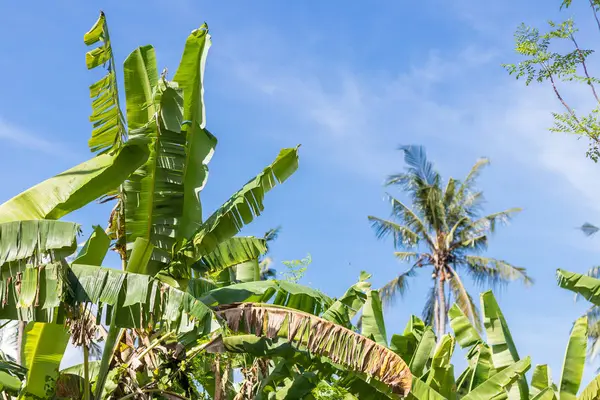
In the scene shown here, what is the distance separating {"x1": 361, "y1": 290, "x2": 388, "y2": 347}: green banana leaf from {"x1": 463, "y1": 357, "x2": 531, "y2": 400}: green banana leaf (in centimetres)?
153

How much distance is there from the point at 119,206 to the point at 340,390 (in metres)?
4.54

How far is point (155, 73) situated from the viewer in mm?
10320

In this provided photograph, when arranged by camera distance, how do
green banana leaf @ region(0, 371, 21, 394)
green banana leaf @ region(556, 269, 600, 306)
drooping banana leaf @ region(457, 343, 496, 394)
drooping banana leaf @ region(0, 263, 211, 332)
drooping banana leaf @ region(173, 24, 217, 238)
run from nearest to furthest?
1. drooping banana leaf @ region(0, 263, 211, 332)
2. green banana leaf @ region(0, 371, 21, 394)
3. drooping banana leaf @ region(173, 24, 217, 238)
4. green banana leaf @ region(556, 269, 600, 306)
5. drooping banana leaf @ region(457, 343, 496, 394)

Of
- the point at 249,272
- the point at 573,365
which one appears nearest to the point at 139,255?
the point at 249,272

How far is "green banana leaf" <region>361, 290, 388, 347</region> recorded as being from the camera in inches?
444

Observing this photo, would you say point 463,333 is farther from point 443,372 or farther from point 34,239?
point 34,239

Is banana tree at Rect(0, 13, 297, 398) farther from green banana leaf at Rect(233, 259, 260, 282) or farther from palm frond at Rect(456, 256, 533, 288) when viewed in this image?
palm frond at Rect(456, 256, 533, 288)

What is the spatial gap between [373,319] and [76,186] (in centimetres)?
497

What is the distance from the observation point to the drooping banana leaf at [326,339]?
815 centimetres

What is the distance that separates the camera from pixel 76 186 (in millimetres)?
8336

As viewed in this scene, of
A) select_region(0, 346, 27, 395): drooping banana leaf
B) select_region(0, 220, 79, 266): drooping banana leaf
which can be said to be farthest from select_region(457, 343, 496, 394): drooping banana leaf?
select_region(0, 220, 79, 266): drooping banana leaf

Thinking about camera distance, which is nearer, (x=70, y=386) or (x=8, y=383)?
(x=8, y=383)

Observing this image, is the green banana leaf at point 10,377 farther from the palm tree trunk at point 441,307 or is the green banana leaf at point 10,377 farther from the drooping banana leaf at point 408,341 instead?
the palm tree trunk at point 441,307

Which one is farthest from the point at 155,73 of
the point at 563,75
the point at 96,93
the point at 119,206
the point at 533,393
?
the point at 563,75
